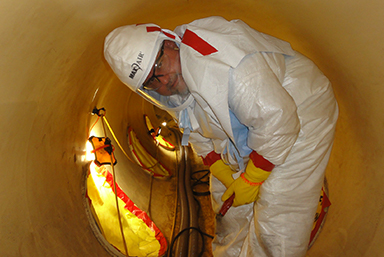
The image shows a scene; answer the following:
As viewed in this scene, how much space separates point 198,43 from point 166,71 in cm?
22

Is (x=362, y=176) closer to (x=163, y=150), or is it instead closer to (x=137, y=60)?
(x=137, y=60)

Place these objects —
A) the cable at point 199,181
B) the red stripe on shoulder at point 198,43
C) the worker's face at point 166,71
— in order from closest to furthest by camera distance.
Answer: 1. the red stripe on shoulder at point 198,43
2. the worker's face at point 166,71
3. the cable at point 199,181

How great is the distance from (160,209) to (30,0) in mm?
1785

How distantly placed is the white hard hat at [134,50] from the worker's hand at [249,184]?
75 centimetres

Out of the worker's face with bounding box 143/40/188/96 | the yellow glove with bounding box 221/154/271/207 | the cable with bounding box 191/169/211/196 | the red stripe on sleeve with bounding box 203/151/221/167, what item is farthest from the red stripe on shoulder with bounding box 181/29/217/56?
the cable with bounding box 191/169/211/196

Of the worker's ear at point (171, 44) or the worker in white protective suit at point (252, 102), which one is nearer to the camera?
the worker in white protective suit at point (252, 102)

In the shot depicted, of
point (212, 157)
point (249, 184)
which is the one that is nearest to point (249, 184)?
point (249, 184)

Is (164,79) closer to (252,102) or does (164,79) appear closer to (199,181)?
(252,102)

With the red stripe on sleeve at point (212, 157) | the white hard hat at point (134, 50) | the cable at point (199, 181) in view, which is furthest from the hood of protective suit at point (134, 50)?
the cable at point (199, 181)

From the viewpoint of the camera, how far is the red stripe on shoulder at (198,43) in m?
1.12

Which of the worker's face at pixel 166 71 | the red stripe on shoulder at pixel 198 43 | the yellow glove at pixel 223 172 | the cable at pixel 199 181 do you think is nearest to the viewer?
the red stripe on shoulder at pixel 198 43

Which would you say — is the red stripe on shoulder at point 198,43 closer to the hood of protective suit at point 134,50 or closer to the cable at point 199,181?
the hood of protective suit at point 134,50

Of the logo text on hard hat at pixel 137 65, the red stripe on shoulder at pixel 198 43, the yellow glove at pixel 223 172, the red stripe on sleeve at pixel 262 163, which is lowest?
the yellow glove at pixel 223 172

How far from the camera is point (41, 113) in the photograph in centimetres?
122
